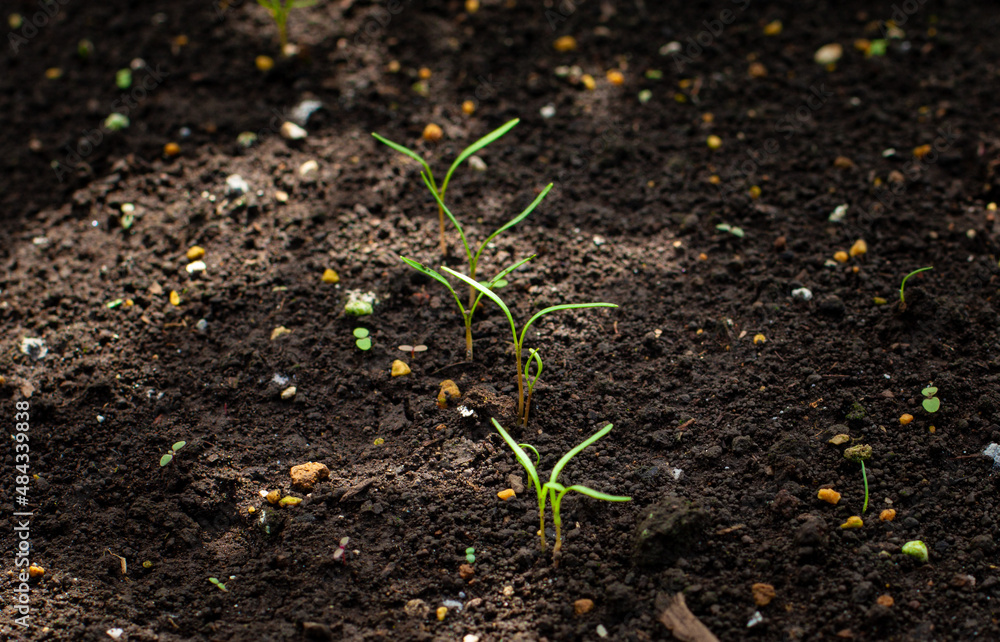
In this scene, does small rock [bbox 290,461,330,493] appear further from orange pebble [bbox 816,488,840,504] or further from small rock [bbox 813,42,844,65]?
small rock [bbox 813,42,844,65]

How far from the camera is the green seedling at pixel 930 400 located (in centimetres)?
181

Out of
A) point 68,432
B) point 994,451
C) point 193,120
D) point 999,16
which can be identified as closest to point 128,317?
point 68,432

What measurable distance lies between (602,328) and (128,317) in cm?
142

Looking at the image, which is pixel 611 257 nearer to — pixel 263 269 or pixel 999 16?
pixel 263 269

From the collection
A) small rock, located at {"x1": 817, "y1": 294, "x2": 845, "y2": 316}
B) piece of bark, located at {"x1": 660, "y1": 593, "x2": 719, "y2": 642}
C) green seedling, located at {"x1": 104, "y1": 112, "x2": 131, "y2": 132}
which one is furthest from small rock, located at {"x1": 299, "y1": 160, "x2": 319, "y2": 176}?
piece of bark, located at {"x1": 660, "y1": 593, "x2": 719, "y2": 642}

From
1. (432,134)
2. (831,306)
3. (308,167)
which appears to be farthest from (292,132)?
(831,306)

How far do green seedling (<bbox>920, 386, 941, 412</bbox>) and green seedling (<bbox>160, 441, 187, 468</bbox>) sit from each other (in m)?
1.91

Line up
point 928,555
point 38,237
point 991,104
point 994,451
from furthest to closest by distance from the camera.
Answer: point 991,104 → point 38,237 → point 994,451 → point 928,555

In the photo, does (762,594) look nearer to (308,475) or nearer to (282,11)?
(308,475)

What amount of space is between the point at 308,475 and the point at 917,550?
4.59ft

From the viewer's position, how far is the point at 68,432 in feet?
6.30

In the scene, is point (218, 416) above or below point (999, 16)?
below

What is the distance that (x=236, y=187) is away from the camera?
2.44 meters

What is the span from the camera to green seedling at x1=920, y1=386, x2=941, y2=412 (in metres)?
1.81
